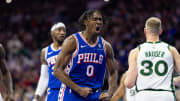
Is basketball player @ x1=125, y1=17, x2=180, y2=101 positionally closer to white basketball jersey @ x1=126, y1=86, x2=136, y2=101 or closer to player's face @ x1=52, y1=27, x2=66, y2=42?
white basketball jersey @ x1=126, y1=86, x2=136, y2=101

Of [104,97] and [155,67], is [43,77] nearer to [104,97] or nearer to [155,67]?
[104,97]

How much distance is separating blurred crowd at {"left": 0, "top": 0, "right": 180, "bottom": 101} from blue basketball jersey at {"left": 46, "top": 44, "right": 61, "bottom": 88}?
15.8ft

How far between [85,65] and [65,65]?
27cm

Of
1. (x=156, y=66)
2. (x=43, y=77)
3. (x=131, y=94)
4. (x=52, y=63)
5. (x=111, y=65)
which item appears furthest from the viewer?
(x=43, y=77)

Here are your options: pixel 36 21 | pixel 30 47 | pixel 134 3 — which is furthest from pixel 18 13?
pixel 134 3

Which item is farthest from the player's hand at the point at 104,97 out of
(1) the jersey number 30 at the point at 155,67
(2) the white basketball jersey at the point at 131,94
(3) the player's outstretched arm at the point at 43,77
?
(3) the player's outstretched arm at the point at 43,77

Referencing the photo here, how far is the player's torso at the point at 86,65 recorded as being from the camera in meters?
5.84

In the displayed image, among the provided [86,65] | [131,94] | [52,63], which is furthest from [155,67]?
[131,94]

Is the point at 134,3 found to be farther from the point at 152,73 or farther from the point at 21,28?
the point at 152,73

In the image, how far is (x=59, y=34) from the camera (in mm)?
8367

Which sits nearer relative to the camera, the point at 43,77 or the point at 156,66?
the point at 156,66

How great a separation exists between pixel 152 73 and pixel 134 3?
433 inches

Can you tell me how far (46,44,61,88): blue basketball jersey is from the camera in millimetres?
7450

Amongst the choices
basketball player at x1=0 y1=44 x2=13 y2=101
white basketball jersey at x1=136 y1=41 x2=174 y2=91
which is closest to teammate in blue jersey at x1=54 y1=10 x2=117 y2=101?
white basketball jersey at x1=136 y1=41 x2=174 y2=91
